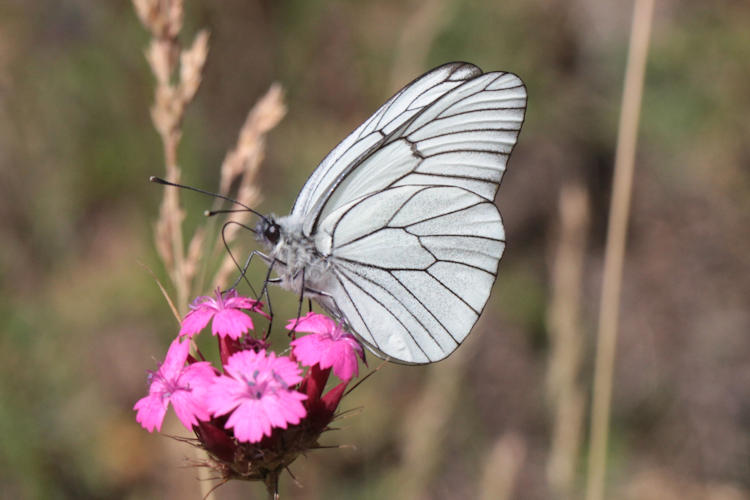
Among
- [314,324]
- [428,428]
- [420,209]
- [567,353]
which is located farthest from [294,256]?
[567,353]

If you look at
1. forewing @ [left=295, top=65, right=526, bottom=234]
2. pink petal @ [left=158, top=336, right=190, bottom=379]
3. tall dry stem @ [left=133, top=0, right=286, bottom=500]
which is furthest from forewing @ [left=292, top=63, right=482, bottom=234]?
pink petal @ [left=158, top=336, right=190, bottom=379]

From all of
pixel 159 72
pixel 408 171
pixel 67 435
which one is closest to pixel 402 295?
pixel 408 171

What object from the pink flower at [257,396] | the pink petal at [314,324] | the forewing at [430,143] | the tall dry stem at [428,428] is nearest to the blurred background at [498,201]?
the tall dry stem at [428,428]

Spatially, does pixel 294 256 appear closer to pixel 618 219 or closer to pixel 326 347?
pixel 326 347

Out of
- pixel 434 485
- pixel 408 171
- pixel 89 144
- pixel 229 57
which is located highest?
pixel 229 57

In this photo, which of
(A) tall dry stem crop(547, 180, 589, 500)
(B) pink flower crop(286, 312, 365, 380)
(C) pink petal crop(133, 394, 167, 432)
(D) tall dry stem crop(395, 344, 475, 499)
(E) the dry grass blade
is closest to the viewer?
(C) pink petal crop(133, 394, 167, 432)

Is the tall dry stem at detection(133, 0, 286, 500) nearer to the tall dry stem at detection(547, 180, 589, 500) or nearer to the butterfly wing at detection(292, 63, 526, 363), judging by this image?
the butterfly wing at detection(292, 63, 526, 363)

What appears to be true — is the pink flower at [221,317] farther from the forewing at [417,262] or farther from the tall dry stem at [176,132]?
the forewing at [417,262]

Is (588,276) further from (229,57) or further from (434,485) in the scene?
(229,57)
